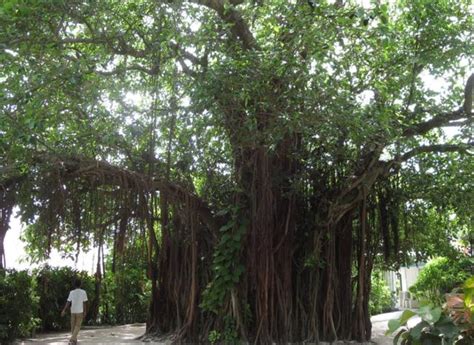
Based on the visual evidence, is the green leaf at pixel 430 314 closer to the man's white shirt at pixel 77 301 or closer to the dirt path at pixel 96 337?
the dirt path at pixel 96 337

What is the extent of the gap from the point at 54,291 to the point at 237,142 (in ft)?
26.3

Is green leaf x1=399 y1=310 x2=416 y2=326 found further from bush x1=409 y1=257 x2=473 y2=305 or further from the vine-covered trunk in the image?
bush x1=409 y1=257 x2=473 y2=305

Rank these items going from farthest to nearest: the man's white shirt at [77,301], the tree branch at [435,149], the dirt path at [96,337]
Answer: the dirt path at [96,337]
the man's white shirt at [77,301]
the tree branch at [435,149]

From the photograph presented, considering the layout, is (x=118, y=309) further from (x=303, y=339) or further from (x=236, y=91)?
(x=236, y=91)

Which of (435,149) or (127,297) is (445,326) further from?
(127,297)

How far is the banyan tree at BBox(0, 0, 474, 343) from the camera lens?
272 inches

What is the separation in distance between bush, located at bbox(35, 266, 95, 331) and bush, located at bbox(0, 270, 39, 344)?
2394 mm

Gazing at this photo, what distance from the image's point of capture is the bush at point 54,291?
13.3m

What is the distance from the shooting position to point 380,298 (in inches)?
762

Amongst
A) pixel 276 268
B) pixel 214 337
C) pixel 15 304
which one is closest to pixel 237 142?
pixel 276 268

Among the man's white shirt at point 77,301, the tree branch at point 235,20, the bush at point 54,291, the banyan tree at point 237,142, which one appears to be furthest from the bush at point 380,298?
the tree branch at point 235,20

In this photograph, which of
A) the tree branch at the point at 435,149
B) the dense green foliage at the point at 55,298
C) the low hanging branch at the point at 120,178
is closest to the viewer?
the low hanging branch at the point at 120,178

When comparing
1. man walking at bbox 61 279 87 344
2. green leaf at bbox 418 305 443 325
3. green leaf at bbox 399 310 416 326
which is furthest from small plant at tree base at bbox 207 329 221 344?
green leaf at bbox 418 305 443 325

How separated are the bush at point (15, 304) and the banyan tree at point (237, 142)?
900 mm
